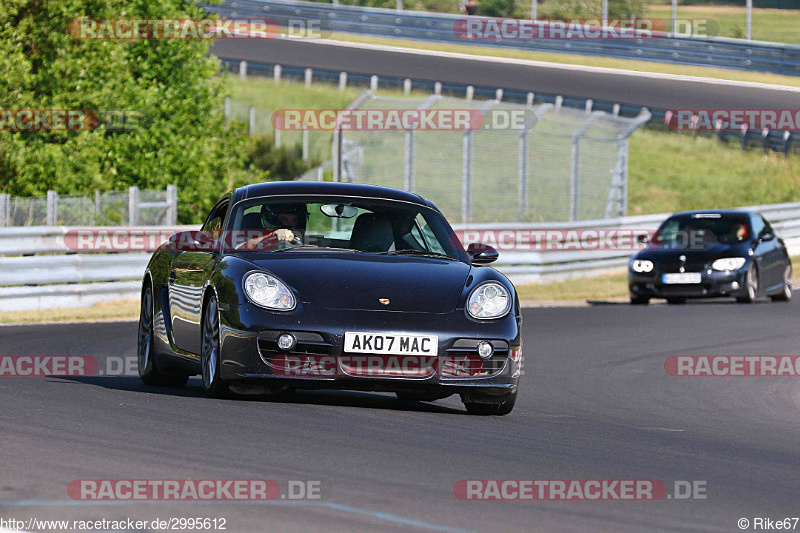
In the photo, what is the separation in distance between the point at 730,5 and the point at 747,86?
107 ft

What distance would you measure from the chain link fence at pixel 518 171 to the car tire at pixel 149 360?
12839 millimetres

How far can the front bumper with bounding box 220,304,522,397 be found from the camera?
8.12m

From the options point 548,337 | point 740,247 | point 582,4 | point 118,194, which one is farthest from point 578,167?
point 582,4

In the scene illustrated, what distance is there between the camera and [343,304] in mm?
8211

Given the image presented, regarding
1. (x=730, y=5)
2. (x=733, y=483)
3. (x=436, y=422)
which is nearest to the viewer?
(x=733, y=483)

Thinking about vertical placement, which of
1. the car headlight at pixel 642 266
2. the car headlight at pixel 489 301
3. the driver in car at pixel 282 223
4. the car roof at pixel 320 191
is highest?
the car roof at pixel 320 191

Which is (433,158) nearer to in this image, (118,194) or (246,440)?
(118,194)

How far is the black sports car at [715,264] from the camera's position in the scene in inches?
802

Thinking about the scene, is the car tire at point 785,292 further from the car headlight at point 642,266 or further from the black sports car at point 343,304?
the black sports car at point 343,304

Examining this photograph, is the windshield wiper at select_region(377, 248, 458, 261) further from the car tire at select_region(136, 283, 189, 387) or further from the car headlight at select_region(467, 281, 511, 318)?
the car tire at select_region(136, 283, 189, 387)

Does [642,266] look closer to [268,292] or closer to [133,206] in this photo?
[133,206]

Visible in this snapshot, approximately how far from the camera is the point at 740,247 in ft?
67.8

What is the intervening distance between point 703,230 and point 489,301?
13.7 metres

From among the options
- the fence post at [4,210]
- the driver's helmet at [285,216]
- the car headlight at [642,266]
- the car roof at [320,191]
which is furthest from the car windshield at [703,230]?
the driver's helmet at [285,216]
